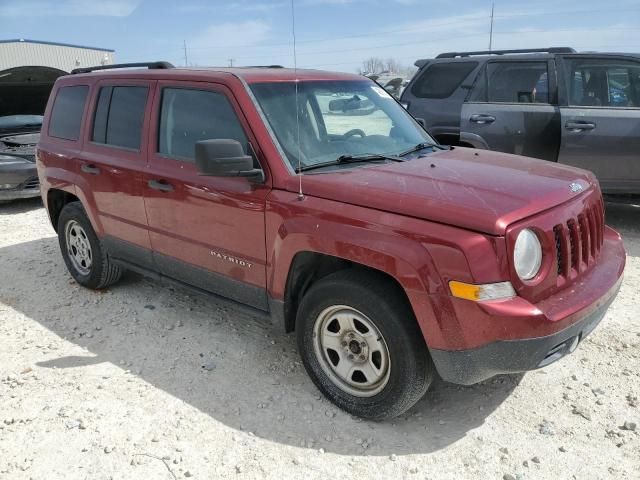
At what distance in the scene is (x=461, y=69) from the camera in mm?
6855

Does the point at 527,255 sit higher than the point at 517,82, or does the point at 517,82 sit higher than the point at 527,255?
the point at 517,82

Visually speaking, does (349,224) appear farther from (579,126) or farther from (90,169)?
(579,126)

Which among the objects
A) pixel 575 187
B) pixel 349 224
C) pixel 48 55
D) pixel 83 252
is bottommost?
pixel 83 252

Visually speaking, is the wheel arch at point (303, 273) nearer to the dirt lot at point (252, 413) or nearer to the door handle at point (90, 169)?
the dirt lot at point (252, 413)

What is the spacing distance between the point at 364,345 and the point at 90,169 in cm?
278

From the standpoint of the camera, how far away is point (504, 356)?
2512 millimetres

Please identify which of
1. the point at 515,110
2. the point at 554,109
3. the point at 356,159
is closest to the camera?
the point at 356,159

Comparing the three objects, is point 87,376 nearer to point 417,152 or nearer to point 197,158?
point 197,158

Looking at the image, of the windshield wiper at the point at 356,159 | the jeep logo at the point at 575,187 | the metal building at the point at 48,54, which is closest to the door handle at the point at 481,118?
the windshield wiper at the point at 356,159

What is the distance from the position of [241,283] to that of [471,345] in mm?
1548

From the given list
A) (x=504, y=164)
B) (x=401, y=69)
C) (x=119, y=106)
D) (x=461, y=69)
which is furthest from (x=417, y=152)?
→ (x=401, y=69)

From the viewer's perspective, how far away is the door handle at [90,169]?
4.32 metres

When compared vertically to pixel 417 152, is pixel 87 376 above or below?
below

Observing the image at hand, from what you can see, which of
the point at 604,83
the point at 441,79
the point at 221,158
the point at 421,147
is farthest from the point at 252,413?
the point at 604,83
